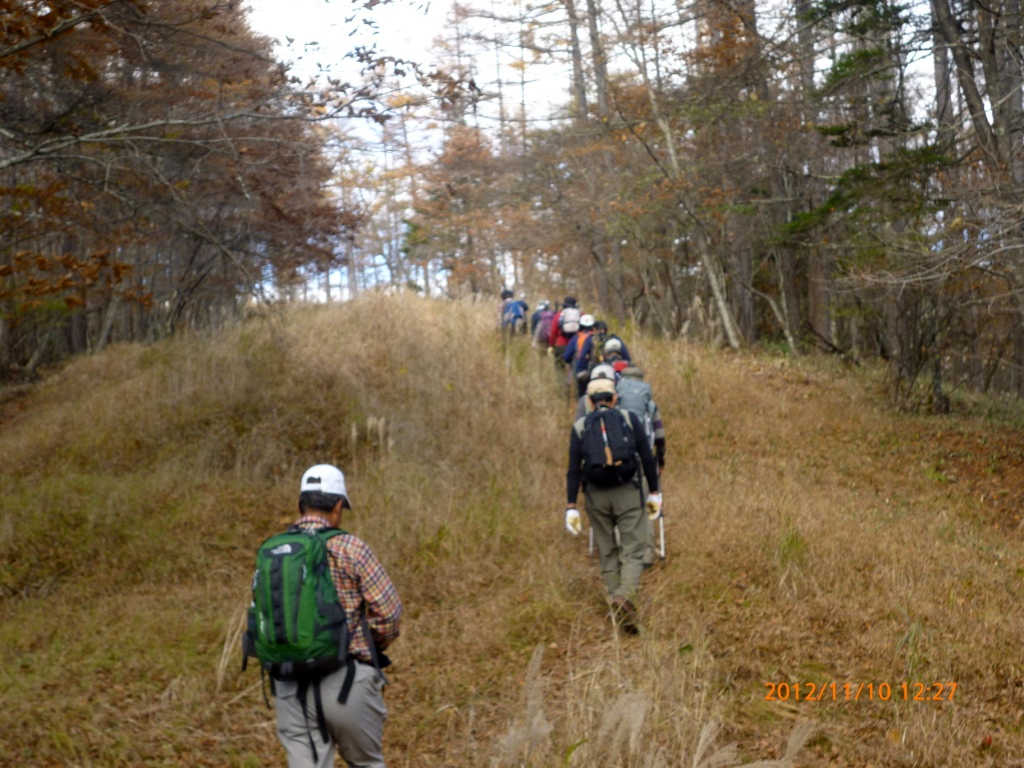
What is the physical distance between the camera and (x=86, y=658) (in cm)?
816

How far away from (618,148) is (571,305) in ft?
33.8

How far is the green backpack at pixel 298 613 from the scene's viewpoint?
4.09m

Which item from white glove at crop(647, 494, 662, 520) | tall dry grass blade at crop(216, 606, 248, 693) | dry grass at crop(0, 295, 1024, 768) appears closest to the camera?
dry grass at crop(0, 295, 1024, 768)

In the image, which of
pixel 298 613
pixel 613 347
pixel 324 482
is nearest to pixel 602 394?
pixel 324 482

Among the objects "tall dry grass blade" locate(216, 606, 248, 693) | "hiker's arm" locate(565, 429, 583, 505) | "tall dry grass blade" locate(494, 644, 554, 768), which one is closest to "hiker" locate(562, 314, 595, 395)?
"hiker's arm" locate(565, 429, 583, 505)

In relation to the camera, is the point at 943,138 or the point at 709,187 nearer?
the point at 943,138

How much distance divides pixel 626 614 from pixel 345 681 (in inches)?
151

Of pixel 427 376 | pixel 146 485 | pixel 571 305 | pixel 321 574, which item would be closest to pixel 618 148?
pixel 571 305

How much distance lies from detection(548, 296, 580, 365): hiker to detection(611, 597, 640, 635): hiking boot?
8626 mm

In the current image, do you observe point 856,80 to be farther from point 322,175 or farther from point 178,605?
point 178,605

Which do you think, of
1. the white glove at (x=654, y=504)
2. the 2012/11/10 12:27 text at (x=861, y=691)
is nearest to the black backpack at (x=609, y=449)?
the white glove at (x=654, y=504)

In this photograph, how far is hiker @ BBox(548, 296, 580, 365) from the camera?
16250mm

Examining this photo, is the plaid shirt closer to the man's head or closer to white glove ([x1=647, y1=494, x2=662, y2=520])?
the man's head

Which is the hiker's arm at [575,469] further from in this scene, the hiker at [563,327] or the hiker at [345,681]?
the hiker at [563,327]
